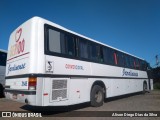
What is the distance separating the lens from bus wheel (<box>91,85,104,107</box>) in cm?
862

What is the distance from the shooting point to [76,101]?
24.5 ft

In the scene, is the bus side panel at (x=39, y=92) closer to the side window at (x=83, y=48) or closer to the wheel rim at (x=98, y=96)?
the side window at (x=83, y=48)

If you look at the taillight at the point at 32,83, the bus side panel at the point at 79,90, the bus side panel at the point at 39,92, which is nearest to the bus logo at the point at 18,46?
the taillight at the point at 32,83

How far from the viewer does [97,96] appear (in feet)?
29.8

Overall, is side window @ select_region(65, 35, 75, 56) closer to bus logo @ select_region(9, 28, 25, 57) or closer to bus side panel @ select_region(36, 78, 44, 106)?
bus logo @ select_region(9, 28, 25, 57)

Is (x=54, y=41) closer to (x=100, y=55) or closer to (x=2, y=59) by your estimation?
(x=100, y=55)

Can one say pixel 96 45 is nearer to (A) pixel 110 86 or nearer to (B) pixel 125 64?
(A) pixel 110 86

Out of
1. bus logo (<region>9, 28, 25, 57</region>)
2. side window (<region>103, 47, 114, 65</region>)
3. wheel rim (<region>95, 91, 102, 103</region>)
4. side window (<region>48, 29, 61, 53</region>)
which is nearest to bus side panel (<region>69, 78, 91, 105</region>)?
wheel rim (<region>95, 91, 102, 103</region>)

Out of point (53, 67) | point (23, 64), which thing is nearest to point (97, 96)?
point (53, 67)

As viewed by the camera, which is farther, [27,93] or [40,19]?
[40,19]

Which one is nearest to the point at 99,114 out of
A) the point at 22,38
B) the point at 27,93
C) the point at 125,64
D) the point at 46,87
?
the point at 46,87

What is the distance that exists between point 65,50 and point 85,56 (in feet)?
4.94

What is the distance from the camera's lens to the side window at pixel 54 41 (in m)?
6.65

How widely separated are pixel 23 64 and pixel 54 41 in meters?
1.38
